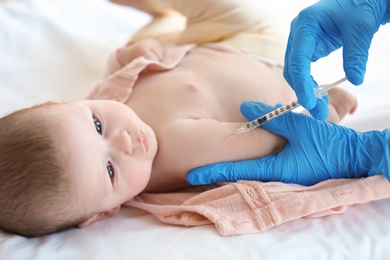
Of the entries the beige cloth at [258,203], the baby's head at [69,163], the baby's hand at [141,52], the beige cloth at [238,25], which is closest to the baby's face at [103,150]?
the baby's head at [69,163]

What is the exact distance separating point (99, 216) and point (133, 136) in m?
0.22

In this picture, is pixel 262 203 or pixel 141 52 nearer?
pixel 262 203

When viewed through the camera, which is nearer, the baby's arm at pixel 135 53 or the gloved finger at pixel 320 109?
the gloved finger at pixel 320 109

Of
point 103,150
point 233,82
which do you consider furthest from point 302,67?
point 103,150

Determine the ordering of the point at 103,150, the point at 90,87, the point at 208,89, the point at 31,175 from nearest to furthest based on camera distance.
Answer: the point at 31,175, the point at 103,150, the point at 208,89, the point at 90,87

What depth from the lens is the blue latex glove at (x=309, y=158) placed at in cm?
109

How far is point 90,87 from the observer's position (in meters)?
1.70

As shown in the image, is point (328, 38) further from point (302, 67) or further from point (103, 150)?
point (103, 150)

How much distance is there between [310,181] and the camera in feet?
3.73

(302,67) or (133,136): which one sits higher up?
(302,67)

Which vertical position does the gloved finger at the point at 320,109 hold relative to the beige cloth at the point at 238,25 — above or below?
below

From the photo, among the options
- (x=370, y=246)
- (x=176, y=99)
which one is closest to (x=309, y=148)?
(x=370, y=246)

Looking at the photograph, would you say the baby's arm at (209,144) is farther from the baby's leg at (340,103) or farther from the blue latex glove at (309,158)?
the baby's leg at (340,103)

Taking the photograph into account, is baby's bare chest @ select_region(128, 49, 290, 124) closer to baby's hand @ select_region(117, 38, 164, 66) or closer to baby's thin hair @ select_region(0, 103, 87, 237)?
baby's hand @ select_region(117, 38, 164, 66)
